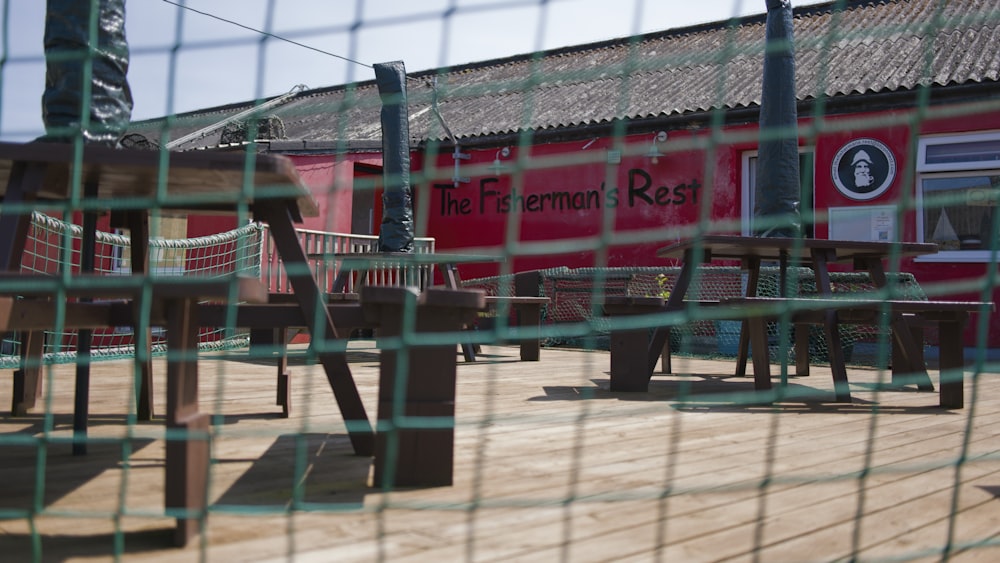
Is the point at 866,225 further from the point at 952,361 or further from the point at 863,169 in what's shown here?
the point at 952,361

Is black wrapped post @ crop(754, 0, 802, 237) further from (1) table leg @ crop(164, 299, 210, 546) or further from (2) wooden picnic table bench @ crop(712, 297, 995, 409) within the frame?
(1) table leg @ crop(164, 299, 210, 546)

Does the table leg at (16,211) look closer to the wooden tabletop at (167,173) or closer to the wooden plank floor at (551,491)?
the wooden tabletop at (167,173)

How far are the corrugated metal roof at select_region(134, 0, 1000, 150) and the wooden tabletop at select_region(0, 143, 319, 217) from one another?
4.87 metres

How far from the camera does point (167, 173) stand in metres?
1.94

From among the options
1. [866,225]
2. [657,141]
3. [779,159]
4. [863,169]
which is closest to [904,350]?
[779,159]

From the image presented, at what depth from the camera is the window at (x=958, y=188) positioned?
8.16 meters

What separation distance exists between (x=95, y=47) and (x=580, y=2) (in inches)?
45.9

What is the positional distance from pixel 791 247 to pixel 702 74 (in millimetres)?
7811

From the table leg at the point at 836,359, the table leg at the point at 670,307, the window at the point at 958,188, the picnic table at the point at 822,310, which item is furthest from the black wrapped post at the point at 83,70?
the window at the point at 958,188

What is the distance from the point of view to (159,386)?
3.81 m

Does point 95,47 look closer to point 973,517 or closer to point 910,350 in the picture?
point 973,517

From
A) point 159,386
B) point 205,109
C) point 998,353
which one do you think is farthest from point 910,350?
point 205,109

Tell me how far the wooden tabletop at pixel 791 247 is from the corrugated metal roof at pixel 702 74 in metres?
Result: 2.78

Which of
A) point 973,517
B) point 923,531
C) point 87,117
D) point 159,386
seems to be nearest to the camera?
point 923,531
